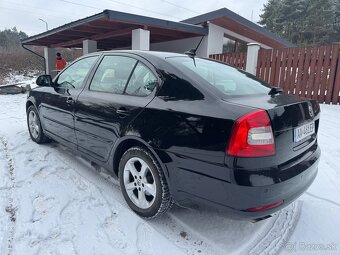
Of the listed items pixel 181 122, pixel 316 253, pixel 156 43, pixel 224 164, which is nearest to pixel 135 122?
pixel 181 122

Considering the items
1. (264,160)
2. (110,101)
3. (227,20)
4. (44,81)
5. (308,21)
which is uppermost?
(308,21)

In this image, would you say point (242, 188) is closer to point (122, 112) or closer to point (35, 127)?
point (122, 112)

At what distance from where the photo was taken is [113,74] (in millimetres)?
2912

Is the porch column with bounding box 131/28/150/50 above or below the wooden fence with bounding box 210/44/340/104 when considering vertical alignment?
above

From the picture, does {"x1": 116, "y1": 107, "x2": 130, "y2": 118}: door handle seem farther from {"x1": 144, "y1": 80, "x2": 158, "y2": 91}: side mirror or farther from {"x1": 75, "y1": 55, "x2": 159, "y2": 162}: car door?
{"x1": 144, "y1": 80, "x2": 158, "y2": 91}: side mirror

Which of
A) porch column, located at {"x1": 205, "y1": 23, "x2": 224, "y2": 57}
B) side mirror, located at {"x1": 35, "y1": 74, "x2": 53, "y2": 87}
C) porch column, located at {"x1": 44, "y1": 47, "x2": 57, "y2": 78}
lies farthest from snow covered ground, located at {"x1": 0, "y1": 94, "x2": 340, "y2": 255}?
porch column, located at {"x1": 44, "y1": 47, "x2": 57, "y2": 78}

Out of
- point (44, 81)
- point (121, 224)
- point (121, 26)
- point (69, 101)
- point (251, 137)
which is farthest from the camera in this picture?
point (121, 26)

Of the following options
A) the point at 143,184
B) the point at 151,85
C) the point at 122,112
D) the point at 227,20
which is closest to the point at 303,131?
the point at 151,85

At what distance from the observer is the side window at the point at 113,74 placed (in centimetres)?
273

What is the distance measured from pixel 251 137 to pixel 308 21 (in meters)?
37.0

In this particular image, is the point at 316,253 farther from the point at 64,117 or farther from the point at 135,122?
the point at 64,117

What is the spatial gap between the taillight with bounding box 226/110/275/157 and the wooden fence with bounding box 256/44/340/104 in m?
7.39

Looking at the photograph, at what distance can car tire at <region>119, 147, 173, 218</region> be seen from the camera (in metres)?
2.27

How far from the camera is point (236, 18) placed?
10383 mm
